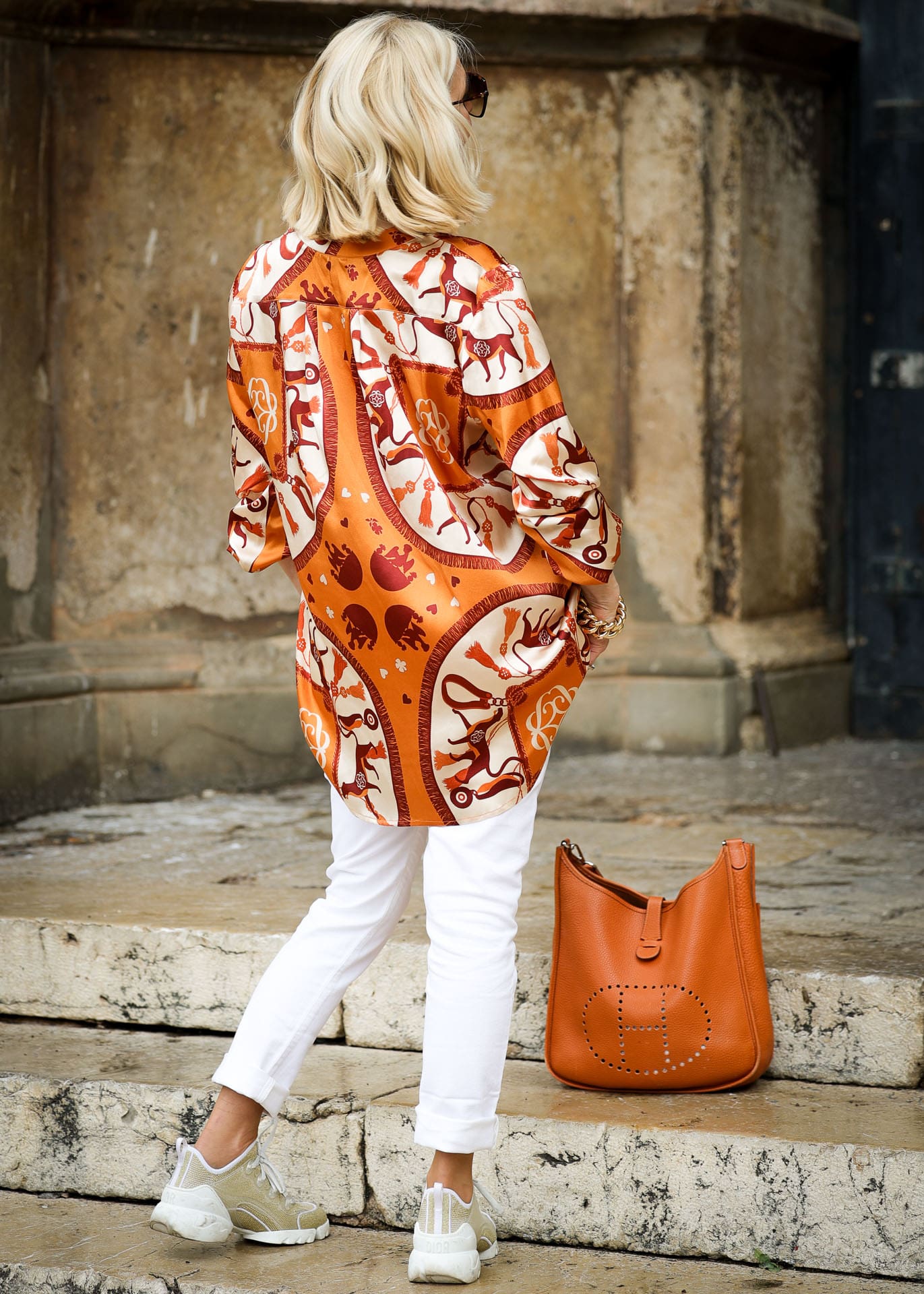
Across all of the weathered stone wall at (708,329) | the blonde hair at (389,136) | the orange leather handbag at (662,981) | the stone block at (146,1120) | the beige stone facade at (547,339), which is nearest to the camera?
the blonde hair at (389,136)

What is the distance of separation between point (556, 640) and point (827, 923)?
3.92 ft

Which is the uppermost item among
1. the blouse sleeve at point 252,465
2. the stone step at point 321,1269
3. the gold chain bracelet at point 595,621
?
the blouse sleeve at point 252,465

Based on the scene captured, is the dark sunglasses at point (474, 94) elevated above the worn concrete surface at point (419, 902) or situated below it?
above

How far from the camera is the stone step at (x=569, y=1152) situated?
264 centimetres

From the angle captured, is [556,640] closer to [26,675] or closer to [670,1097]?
[670,1097]

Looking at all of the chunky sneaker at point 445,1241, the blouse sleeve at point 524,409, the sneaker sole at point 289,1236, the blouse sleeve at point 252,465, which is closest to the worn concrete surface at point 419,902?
the sneaker sole at point 289,1236

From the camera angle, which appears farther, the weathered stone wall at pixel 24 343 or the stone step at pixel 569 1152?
the weathered stone wall at pixel 24 343

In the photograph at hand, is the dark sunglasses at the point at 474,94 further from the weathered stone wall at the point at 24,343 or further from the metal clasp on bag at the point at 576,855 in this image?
the weathered stone wall at the point at 24,343

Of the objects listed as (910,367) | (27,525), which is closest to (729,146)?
(910,367)

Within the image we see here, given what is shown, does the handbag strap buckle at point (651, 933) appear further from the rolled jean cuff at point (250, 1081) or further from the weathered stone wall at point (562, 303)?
the weathered stone wall at point (562, 303)

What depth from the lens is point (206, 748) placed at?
5.00m

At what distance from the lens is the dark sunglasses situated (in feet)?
7.70

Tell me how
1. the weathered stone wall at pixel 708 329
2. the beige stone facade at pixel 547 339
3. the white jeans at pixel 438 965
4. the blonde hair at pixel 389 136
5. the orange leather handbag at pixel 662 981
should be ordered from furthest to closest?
the weathered stone wall at pixel 708 329 < the beige stone facade at pixel 547 339 < the orange leather handbag at pixel 662 981 < the white jeans at pixel 438 965 < the blonde hair at pixel 389 136

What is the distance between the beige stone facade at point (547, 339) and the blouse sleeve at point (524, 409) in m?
2.65
